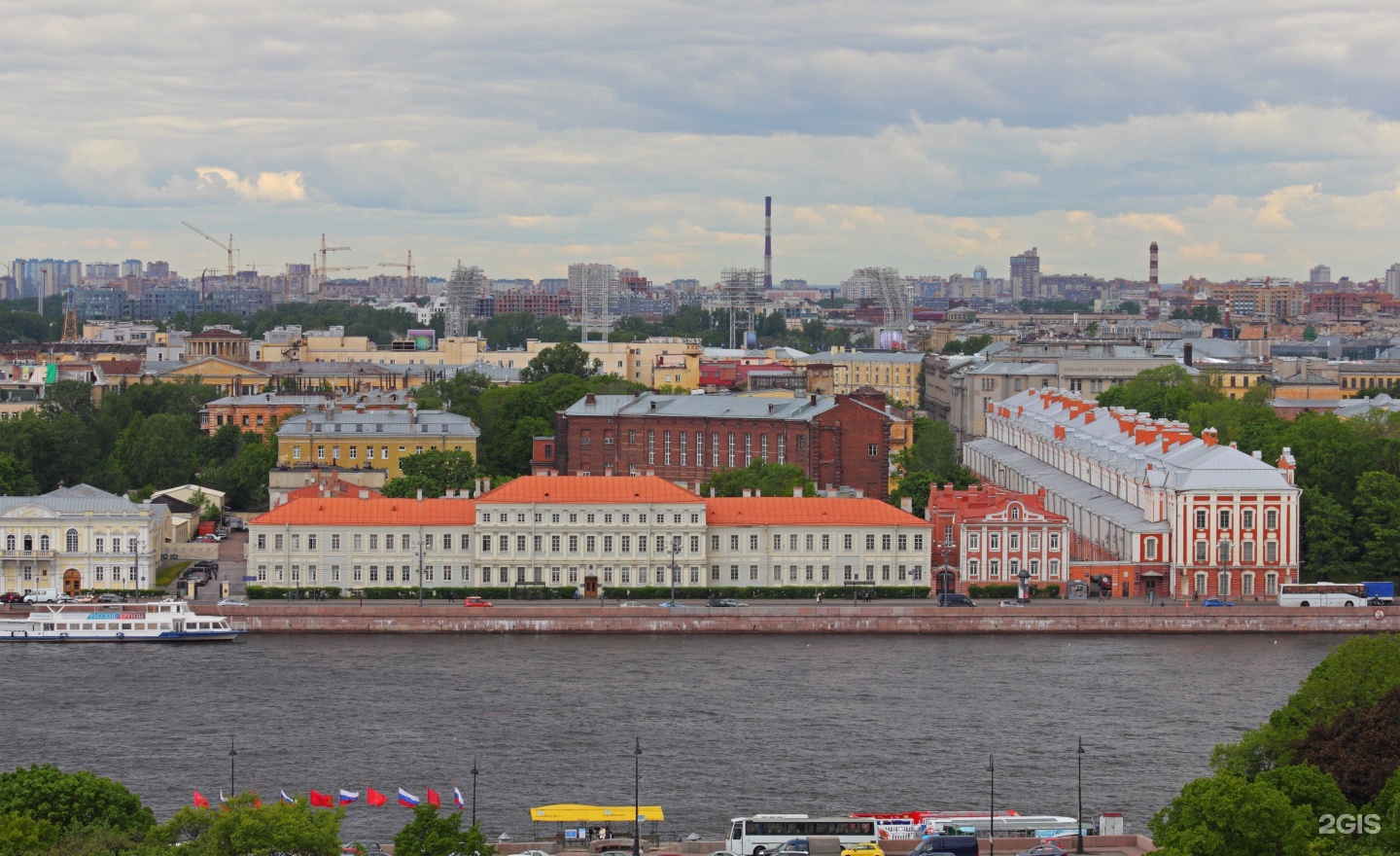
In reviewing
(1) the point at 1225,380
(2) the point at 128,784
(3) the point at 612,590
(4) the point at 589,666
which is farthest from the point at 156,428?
(1) the point at 1225,380

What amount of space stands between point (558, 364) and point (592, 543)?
50519mm

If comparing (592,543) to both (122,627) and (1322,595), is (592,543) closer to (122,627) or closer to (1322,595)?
(122,627)

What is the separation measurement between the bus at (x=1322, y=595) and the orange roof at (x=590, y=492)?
15.1 metres

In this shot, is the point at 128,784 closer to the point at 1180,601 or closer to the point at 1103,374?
the point at 1180,601

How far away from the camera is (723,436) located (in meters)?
75.2

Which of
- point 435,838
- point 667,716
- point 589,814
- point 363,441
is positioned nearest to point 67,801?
point 435,838

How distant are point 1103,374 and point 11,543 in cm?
5679

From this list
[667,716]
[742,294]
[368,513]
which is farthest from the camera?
[742,294]

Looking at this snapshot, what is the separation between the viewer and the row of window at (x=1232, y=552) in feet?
190

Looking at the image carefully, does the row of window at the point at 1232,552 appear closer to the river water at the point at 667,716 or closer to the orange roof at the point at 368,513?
the river water at the point at 667,716

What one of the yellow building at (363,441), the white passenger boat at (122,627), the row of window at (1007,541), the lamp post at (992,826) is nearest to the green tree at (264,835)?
the lamp post at (992,826)

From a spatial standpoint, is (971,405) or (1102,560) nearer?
(1102,560)

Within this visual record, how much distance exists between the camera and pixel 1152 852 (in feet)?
94.9

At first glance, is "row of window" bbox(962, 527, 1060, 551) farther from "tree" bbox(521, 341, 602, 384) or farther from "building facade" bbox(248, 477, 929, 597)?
"tree" bbox(521, 341, 602, 384)
